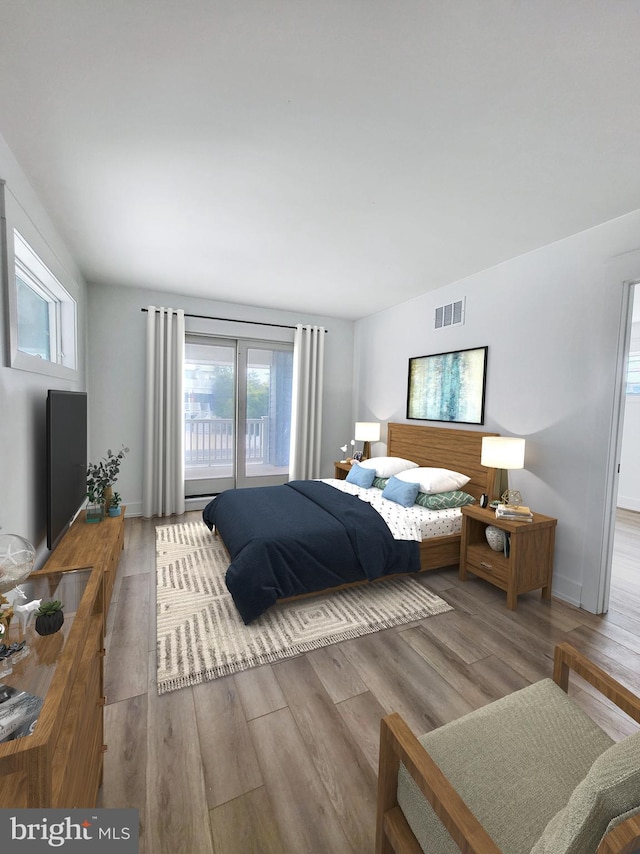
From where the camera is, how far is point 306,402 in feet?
16.8

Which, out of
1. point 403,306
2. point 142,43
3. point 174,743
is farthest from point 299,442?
point 142,43

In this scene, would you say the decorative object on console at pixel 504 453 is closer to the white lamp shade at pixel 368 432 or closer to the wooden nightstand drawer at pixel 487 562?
the wooden nightstand drawer at pixel 487 562

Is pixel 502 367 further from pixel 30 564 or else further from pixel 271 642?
pixel 30 564

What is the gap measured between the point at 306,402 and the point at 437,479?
7.72ft

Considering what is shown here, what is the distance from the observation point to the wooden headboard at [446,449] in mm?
3334

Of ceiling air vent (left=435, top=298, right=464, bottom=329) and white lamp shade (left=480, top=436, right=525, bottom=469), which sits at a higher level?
ceiling air vent (left=435, top=298, right=464, bottom=329)

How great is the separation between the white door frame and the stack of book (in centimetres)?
48

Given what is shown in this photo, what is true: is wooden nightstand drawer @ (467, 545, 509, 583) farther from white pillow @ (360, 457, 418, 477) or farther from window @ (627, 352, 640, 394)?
window @ (627, 352, 640, 394)

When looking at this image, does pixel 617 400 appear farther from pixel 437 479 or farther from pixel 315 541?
pixel 315 541

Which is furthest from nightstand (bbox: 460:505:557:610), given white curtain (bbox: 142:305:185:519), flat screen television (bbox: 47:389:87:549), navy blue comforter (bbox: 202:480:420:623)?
white curtain (bbox: 142:305:185:519)

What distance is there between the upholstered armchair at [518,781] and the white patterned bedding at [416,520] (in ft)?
5.24

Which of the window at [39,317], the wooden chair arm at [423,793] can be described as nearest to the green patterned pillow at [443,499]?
the wooden chair arm at [423,793]

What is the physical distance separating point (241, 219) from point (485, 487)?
117 inches

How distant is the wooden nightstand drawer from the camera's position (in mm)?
2625
